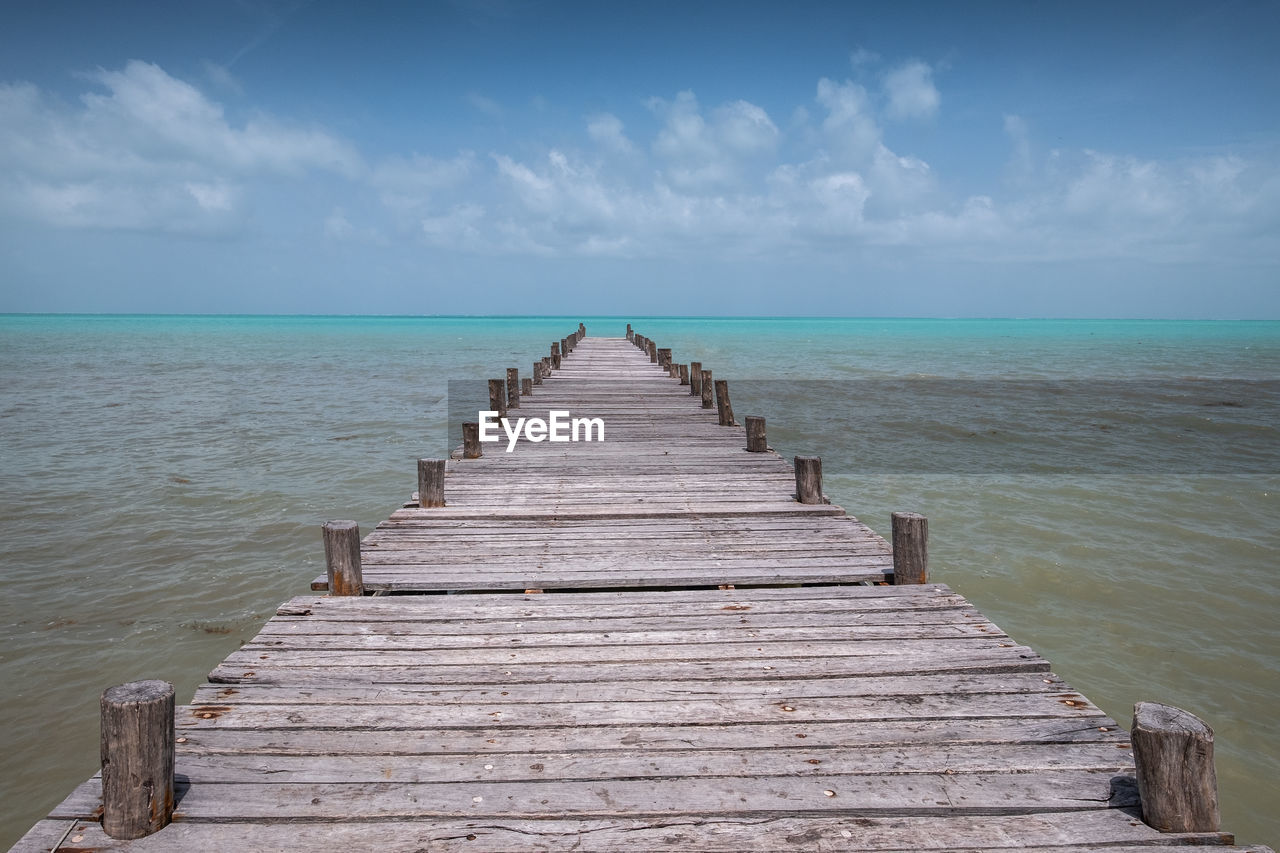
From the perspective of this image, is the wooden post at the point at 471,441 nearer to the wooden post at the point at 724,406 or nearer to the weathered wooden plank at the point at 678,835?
the wooden post at the point at 724,406

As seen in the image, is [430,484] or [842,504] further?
[842,504]

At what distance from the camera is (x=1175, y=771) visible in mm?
2859

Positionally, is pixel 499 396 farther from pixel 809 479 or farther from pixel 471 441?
pixel 809 479

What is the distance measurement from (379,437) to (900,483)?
12.4 m

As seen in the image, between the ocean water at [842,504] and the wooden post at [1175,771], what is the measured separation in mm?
2629

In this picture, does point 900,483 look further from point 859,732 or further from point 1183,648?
point 859,732

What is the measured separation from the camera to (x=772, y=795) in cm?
312

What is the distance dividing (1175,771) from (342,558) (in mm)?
5053

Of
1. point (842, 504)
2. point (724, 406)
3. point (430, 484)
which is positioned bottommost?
point (842, 504)

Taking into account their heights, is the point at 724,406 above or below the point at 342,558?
above

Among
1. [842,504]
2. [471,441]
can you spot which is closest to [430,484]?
[471,441]

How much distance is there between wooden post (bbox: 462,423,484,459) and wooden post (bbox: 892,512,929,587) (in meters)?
6.24

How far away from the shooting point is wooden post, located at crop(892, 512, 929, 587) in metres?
5.51

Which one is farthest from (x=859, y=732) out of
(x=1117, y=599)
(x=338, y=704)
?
(x=1117, y=599)
